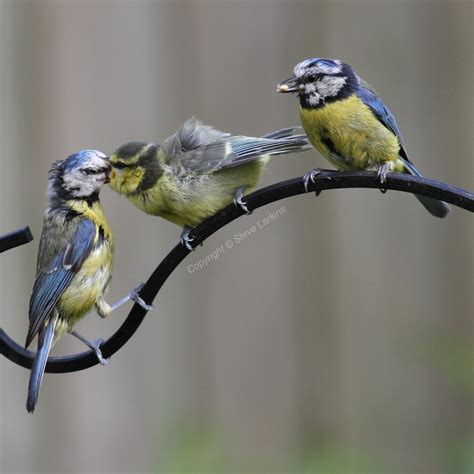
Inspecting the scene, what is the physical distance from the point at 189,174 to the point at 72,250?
0.42 meters

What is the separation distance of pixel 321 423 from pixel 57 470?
1.13 meters

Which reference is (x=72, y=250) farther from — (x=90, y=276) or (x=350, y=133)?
(x=350, y=133)

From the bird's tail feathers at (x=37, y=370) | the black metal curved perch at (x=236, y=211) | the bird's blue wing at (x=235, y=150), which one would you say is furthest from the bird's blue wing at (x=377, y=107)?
the bird's tail feathers at (x=37, y=370)

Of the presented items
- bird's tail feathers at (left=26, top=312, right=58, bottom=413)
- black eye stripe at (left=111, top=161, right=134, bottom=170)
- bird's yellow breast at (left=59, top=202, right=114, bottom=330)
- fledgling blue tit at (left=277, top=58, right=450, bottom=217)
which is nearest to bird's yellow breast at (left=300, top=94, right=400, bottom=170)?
fledgling blue tit at (left=277, top=58, right=450, bottom=217)

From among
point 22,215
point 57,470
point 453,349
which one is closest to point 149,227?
point 22,215

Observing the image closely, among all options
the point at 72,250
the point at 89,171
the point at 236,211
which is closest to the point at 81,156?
the point at 89,171

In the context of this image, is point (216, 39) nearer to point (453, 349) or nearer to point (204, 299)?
point (204, 299)

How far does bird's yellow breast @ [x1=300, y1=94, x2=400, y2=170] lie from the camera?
7.52ft

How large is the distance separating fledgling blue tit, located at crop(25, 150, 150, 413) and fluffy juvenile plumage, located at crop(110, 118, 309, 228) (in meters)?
0.09

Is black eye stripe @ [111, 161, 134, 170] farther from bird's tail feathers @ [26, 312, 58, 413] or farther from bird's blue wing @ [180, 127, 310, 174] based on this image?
bird's tail feathers @ [26, 312, 58, 413]

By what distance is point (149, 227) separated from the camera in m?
3.64

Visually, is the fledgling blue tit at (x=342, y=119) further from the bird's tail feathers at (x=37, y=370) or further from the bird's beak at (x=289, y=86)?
the bird's tail feathers at (x=37, y=370)

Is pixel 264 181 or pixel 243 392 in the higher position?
pixel 264 181

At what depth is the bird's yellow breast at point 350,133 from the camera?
2.29m
